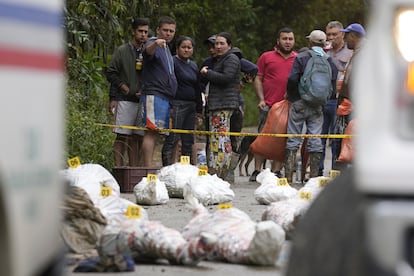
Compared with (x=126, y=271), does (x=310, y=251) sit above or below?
above

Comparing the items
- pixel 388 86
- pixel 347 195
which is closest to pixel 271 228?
pixel 347 195

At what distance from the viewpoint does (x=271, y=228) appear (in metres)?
8.05

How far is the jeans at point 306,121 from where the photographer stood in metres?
16.6

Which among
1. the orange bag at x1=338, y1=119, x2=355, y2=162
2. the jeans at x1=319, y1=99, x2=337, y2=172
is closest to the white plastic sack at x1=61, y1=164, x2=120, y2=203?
the orange bag at x1=338, y1=119, x2=355, y2=162

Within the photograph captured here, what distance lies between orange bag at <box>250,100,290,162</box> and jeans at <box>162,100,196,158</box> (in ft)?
3.23

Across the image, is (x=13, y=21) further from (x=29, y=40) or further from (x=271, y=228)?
(x=271, y=228)

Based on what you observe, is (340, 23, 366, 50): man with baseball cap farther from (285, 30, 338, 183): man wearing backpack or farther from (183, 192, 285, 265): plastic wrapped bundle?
(183, 192, 285, 265): plastic wrapped bundle

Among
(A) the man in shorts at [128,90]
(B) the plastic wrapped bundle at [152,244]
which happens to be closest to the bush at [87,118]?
(A) the man in shorts at [128,90]

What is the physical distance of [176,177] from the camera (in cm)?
1376

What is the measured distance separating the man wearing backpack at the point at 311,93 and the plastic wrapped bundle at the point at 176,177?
2918 mm

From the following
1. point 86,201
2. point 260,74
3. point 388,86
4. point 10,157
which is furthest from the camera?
point 260,74

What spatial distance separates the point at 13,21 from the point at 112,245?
12.7 feet

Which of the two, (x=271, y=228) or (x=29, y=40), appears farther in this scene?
(x=271, y=228)

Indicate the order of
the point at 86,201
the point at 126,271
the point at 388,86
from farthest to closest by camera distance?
the point at 86,201 < the point at 126,271 < the point at 388,86
